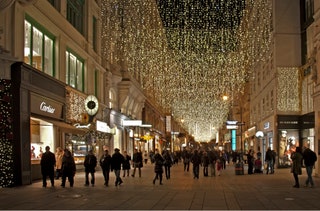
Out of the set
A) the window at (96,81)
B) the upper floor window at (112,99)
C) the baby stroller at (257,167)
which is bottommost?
the baby stroller at (257,167)

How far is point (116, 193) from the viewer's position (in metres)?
18.1

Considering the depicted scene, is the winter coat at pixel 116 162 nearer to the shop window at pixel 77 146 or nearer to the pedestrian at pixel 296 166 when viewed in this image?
the pedestrian at pixel 296 166

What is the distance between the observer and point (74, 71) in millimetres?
32156

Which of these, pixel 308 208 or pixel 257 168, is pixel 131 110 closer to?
pixel 257 168

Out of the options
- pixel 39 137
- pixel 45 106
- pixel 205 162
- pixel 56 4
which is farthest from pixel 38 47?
pixel 205 162

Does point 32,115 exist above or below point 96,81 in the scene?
below

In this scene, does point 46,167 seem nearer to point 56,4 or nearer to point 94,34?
point 56,4

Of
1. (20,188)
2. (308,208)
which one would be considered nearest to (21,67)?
(20,188)

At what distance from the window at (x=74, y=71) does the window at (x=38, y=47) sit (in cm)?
318

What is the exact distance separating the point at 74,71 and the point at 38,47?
23.3ft

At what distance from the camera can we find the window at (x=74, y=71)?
30.6m

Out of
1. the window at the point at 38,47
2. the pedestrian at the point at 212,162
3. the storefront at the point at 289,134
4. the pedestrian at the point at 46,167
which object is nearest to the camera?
the pedestrian at the point at 46,167

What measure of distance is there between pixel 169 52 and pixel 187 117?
25.1m

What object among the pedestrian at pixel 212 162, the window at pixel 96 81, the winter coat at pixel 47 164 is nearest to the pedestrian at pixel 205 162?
the pedestrian at pixel 212 162
